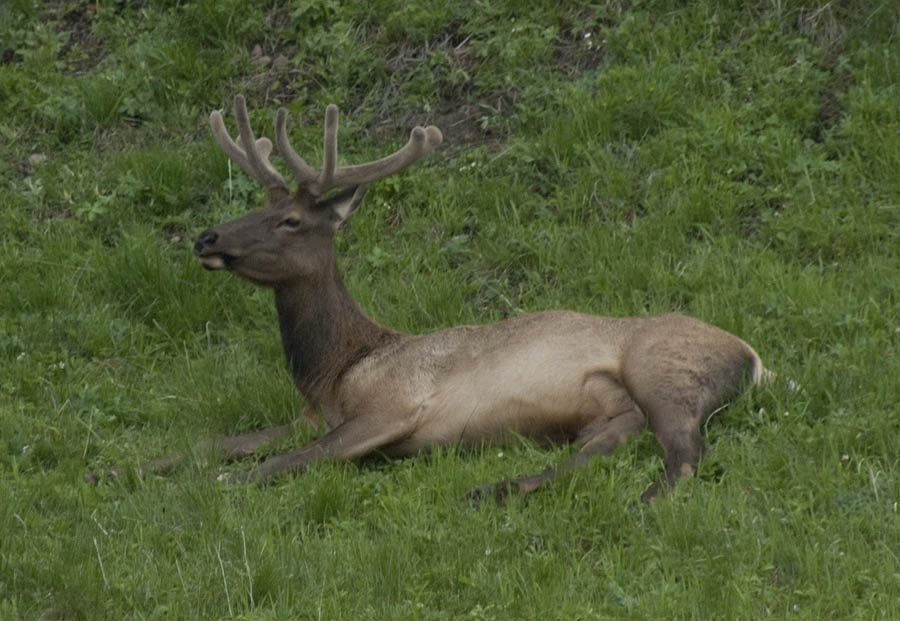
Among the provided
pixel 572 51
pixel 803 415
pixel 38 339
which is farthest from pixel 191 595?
pixel 572 51

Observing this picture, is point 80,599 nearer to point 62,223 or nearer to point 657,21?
point 62,223

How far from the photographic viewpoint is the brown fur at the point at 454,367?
309 inches

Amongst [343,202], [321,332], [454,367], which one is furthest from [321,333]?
[454,367]

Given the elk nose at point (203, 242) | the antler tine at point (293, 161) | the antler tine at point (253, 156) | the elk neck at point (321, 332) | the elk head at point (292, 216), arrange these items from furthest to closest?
the antler tine at point (253, 156)
the antler tine at point (293, 161)
the elk neck at point (321, 332)
the elk head at point (292, 216)
the elk nose at point (203, 242)

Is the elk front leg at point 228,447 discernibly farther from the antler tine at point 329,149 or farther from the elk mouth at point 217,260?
the antler tine at point 329,149

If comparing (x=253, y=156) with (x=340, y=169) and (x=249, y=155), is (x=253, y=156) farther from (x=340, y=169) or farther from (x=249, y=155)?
(x=340, y=169)

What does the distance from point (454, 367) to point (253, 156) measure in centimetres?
170

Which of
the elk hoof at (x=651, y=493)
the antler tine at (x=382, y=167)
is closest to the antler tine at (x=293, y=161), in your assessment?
the antler tine at (x=382, y=167)

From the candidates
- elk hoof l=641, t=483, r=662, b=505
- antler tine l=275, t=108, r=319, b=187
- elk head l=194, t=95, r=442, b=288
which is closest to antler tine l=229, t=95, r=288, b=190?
elk head l=194, t=95, r=442, b=288

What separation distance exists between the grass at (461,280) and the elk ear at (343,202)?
0.92 meters

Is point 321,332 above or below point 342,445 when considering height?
above

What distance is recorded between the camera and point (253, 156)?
9188 millimetres

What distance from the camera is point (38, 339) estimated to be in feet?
32.2

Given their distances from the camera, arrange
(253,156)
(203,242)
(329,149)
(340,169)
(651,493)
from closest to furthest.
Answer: (651,493)
(203,242)
(329,149)
(340,169)
(253,156)
